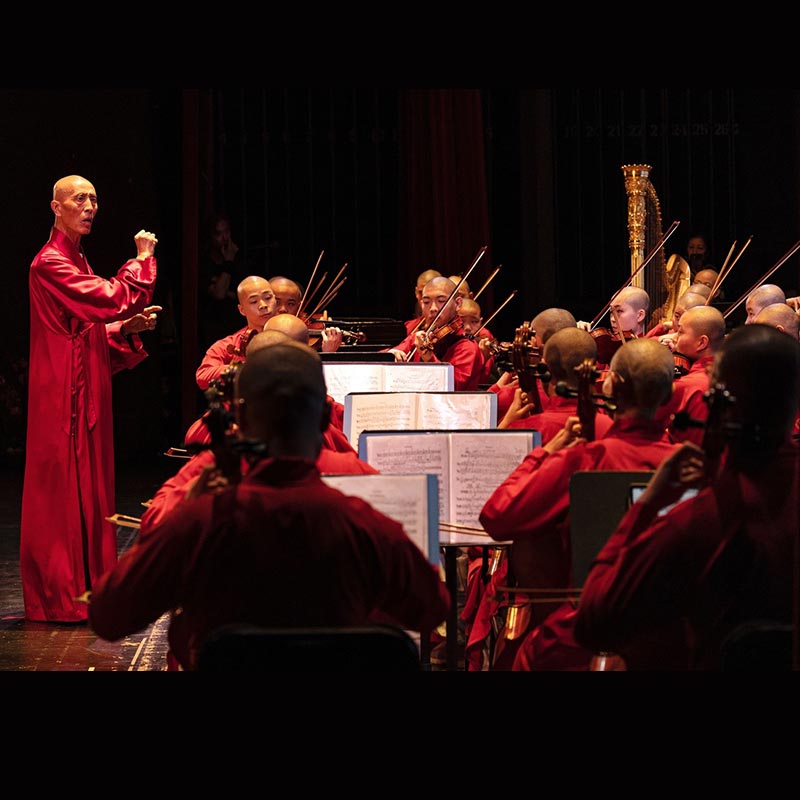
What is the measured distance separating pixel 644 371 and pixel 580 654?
0.89m

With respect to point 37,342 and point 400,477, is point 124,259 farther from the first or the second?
point 400,477

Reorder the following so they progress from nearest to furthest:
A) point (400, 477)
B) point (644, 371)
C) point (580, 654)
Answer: point (400, 477) → point (644, 371) → point (580, 654)

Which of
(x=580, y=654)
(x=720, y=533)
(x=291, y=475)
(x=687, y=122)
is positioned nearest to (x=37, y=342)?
(x=580, y=654)

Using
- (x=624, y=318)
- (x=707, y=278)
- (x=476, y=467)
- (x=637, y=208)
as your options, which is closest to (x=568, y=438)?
(x=476, y=467)

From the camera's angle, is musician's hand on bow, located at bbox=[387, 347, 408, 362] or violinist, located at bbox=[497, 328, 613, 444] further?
musician's hand on bow, located at bbox=[387, 347, 408, 362]

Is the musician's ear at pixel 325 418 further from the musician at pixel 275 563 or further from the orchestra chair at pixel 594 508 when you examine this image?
the orchestra chair at pixel 594 508

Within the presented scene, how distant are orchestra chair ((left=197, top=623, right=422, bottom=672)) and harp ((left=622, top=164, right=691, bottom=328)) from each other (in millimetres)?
6343

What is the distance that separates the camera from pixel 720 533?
2.57 m

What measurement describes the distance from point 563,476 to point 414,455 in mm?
589

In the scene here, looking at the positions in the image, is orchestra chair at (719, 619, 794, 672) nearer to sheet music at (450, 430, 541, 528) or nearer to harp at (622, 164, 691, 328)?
sheet music at (450, 430, 541, 528)

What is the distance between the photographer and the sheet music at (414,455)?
12.8 ft

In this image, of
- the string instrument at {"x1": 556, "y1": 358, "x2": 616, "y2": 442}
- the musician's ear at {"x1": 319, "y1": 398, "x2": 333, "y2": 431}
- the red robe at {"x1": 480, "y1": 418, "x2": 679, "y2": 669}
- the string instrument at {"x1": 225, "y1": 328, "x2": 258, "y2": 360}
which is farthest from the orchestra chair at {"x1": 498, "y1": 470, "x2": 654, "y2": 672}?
the string instrument at {"x1": 225, "y1": 328, "x2": 258, "y2": 360}

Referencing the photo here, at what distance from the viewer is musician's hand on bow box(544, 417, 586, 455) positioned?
11.6 feet

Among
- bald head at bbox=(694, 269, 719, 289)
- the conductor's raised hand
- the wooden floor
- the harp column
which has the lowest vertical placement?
the wooden floor
